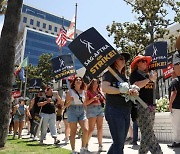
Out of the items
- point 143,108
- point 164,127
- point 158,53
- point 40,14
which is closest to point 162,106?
point 164,127

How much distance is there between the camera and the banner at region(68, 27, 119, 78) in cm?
368

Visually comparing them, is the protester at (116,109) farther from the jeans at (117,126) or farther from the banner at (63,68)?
the banner at (63,68)

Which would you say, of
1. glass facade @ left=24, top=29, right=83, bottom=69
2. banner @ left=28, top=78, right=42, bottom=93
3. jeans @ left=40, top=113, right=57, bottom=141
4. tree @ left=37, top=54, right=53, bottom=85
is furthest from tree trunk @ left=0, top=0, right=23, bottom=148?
glass facade @ left=24, top=29, right=83, bottom=69

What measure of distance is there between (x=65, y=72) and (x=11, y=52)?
5.54 feet

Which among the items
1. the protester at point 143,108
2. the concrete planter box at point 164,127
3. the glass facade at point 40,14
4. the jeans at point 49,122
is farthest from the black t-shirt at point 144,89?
the glass facade at point 40,14

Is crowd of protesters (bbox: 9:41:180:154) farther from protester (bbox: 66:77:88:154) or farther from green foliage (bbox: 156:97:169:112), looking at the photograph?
green foliage (bbox: 156:97:169:112)

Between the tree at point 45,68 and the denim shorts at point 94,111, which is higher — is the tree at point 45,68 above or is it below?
above

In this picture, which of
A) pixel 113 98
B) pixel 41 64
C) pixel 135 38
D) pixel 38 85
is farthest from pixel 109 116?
pixel 41 64

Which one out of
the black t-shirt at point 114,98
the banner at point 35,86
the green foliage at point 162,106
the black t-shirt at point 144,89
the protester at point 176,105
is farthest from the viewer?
the banner at point 35,86

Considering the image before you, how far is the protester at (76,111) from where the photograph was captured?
5.86 m

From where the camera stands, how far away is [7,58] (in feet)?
25.0

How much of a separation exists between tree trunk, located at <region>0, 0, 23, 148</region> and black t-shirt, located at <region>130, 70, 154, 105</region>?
421cm

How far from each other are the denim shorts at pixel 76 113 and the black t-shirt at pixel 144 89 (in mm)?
1873

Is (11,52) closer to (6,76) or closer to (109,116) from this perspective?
(6,76)
